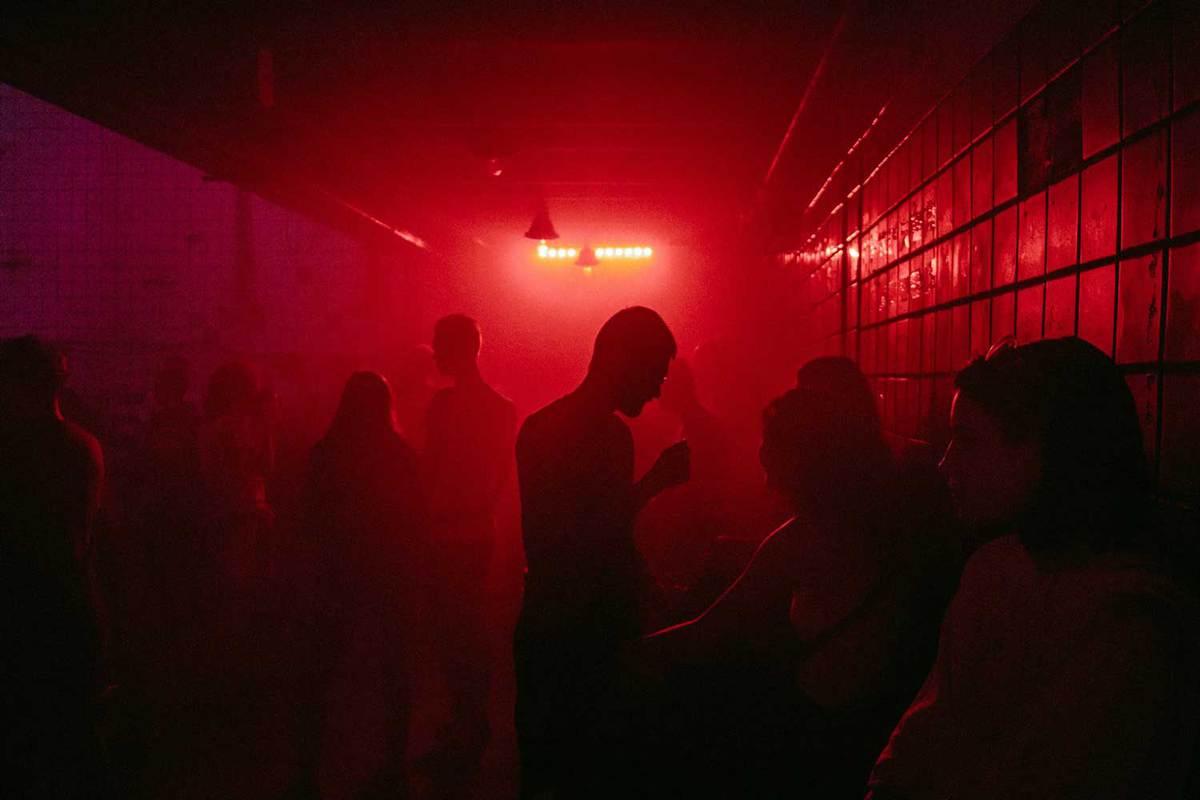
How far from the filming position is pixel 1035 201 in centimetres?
208

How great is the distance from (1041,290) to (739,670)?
118 cm

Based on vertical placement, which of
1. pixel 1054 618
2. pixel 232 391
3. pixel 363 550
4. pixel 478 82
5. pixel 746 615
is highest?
pixel 478 82

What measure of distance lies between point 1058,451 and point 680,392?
2.86 metres

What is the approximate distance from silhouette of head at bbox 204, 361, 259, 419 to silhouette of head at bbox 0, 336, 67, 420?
1791 millimetres

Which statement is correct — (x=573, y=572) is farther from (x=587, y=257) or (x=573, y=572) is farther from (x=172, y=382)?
(x=587, y=257)

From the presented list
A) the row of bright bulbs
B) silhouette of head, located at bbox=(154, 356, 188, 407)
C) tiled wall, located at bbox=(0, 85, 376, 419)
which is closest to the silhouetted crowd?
silhouette of head, located at bbox=(154, 356, 188, 407)

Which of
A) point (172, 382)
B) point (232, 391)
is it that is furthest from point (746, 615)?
point (172, 382)

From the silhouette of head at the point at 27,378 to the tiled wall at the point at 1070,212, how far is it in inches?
122

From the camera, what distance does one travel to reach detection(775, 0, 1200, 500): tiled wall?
147 cm

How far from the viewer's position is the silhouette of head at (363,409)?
3.31 metres

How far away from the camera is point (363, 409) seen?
333 centimetres

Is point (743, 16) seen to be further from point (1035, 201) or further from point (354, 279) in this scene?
point (354, 279)

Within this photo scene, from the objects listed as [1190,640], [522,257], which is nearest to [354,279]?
[522,257]

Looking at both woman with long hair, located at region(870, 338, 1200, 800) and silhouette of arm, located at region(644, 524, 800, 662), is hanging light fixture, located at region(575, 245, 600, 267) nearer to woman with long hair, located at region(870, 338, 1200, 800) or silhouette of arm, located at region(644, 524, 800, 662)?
silhouette of arm, located at region(644, 524, 800, 662)
